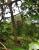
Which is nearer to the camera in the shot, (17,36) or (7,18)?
(17,36)

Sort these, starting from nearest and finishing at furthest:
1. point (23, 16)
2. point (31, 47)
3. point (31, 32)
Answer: point (31, 47) → point (31, 32) → point (23, 16)

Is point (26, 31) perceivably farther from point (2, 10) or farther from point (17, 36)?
point (2, 10)

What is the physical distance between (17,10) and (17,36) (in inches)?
9.6

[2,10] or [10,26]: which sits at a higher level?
[2,10]

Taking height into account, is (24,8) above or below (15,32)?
above

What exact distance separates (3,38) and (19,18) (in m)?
0.26

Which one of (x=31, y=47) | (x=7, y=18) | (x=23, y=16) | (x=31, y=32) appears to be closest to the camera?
(x=31, y=47)

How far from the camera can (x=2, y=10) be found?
4.53 ft

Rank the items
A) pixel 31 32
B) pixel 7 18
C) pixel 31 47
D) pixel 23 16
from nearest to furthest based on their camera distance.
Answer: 1. pixel 31 47
2. pixel 31 32
3. pixel 23 16
4. pixel 7 18

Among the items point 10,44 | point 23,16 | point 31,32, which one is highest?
point 23,16

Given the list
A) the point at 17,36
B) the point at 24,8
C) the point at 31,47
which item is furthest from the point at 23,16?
the point at 31,47

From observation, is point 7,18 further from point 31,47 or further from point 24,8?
point 31,47

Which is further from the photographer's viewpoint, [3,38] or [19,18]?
[19,18]

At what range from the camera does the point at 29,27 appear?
1.37 m
